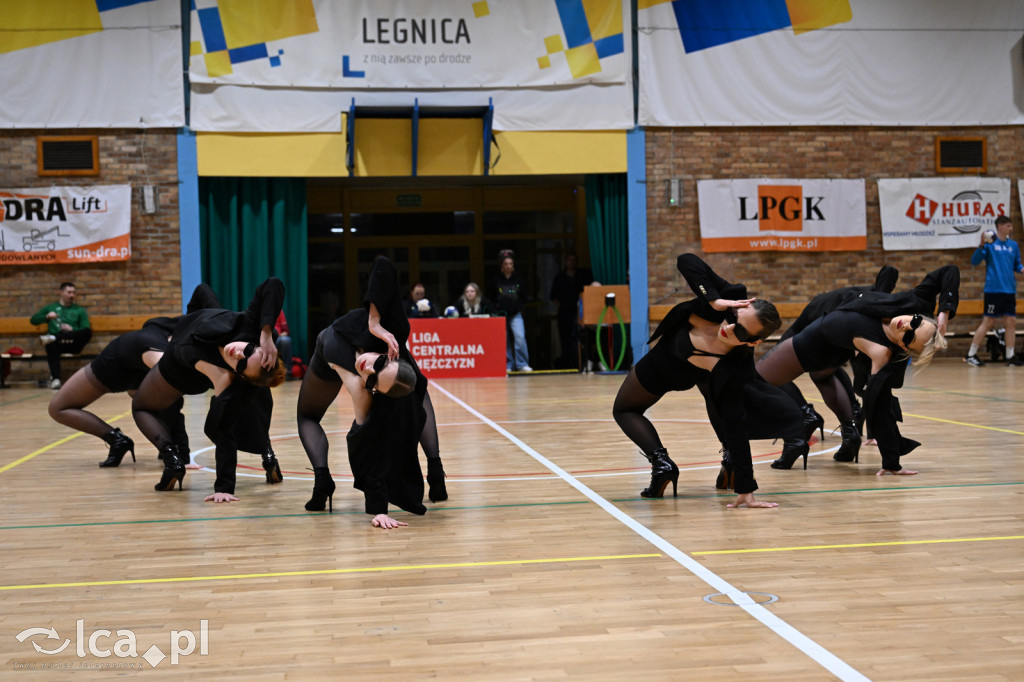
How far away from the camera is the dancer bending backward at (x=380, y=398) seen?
4672 mm

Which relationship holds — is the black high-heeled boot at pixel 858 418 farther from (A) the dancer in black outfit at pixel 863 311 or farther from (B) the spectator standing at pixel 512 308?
(B) the spectator standing at pixel 512 308

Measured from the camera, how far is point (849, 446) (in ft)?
21.3

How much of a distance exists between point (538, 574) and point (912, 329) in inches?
121

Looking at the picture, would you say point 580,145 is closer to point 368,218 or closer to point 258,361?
point 368,218

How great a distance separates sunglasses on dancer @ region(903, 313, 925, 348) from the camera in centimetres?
571

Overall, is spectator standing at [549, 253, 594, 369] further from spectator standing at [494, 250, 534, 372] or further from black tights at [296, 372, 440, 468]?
black tights at [296, 372, 440, 468]

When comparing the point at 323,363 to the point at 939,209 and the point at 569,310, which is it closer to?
the point at 569,310

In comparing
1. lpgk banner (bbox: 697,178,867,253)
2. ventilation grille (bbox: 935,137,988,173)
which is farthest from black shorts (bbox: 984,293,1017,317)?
ventilation grille (bbox: 935,137,988,173)

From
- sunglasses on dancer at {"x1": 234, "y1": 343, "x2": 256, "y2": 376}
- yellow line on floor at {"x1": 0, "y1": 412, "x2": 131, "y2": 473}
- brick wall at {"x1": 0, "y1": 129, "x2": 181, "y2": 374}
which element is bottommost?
yellow line on floor at {"x1": 0, "y1": 412, "x2": 131, "y2": 473}

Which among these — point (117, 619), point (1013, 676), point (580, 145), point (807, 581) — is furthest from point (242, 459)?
point (580, 145)

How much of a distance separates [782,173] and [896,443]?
10.9 metres

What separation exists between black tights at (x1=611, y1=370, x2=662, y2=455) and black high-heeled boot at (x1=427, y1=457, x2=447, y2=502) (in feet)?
3.29

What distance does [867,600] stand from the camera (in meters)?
3.32

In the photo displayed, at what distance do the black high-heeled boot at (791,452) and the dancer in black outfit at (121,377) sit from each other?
369 centimetres
